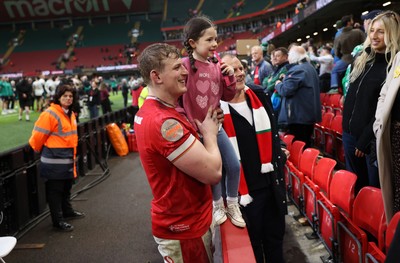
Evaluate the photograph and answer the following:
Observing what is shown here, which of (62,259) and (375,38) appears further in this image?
(62,259)

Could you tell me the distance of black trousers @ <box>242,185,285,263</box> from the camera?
2.41 m

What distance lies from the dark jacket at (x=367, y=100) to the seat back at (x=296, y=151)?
3.95 feet

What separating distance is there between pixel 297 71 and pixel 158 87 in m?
2.98

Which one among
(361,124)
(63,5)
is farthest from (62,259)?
(63,5)

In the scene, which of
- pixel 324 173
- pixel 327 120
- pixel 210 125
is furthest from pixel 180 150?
pixel 327 120

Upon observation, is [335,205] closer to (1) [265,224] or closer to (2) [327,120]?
(1) [265,224]

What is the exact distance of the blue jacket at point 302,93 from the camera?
14.0 feet

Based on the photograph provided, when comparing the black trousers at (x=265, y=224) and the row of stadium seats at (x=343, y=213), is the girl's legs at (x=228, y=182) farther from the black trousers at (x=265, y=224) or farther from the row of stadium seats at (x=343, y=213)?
the row of stadium seats at (x=343, y=213)

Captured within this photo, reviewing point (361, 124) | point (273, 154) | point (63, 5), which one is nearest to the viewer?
point (273, 154)

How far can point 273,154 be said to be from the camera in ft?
7.95

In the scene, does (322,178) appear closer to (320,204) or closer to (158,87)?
(320,204)

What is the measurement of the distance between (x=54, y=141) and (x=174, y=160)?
10.0ft

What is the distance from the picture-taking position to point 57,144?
4.20m

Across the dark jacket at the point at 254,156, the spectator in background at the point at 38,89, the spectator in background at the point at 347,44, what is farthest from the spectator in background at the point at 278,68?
the spectator in background at the point at 38,89
